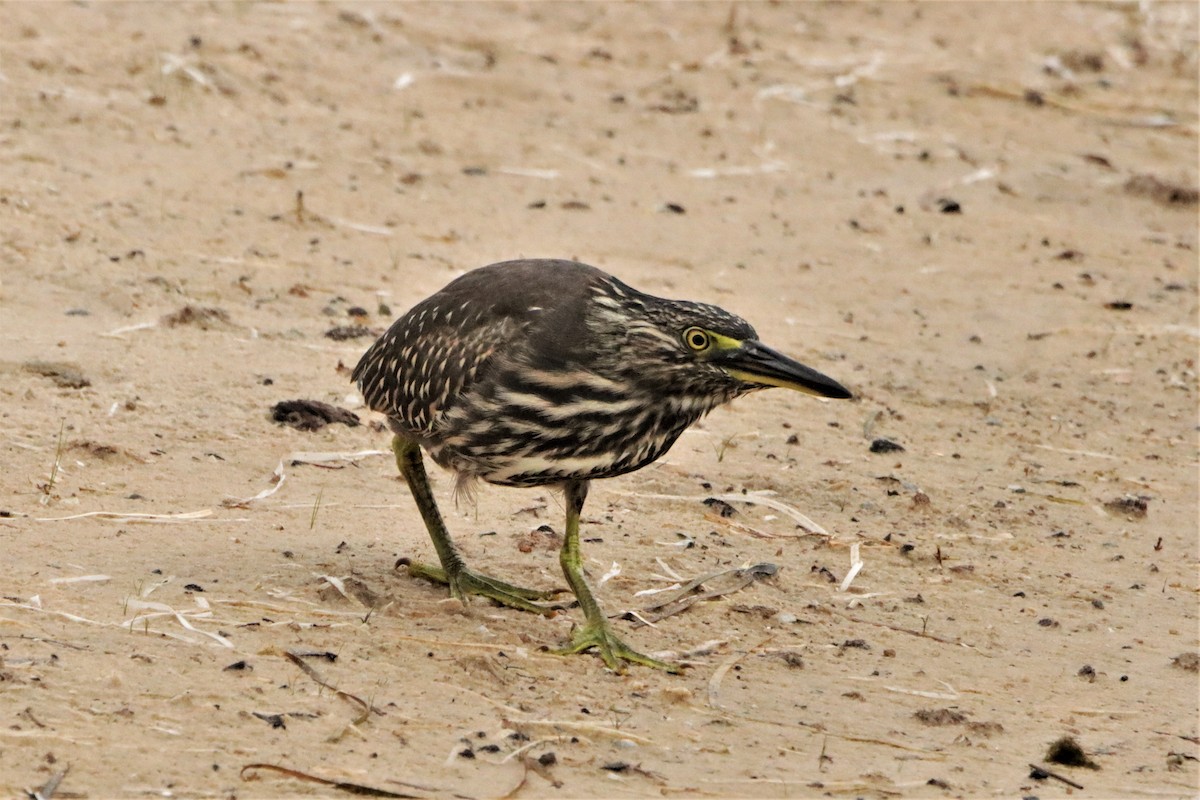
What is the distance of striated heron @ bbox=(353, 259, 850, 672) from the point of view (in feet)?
20.2

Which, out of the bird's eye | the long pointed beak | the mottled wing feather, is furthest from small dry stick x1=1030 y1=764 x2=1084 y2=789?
the mottled wing feather

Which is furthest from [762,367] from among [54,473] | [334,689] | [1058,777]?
[54,473]

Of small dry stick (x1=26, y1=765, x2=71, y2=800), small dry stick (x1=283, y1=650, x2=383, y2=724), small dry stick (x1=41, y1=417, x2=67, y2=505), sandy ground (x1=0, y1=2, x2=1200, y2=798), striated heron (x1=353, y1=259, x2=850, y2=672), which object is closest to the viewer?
small dry stick (x1=26, y1=765, x2=71, y2=800)

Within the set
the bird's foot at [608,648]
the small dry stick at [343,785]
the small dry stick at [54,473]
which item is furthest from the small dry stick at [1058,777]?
the small dry stick at [54,473]

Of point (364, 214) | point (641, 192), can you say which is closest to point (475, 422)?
point (364, 214)

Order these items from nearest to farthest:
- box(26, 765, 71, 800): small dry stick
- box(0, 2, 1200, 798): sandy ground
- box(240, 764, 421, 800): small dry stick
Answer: box(26, 765, 71, 800): small dry stick, box(240, 764, 421, 800): small dry stick, box(0, 2, 1200, 798): sandy ground

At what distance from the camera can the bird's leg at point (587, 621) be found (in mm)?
6316

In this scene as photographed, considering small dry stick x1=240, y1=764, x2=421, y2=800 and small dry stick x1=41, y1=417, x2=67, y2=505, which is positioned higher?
small dry stick x1=240, y1=764, x2=421, y2=800

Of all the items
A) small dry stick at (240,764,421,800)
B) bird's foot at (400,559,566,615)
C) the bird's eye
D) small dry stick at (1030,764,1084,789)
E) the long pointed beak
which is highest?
the bird's eye

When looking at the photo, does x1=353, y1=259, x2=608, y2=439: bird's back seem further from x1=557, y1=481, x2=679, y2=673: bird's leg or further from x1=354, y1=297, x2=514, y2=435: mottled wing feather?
x1=557, y1=481, x2=679, y2=673: bird's leg

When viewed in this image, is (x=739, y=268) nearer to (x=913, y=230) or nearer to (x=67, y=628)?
(x=913, y=230)

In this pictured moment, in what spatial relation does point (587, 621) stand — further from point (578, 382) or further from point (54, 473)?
point (54, 473)

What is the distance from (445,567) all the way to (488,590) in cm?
21

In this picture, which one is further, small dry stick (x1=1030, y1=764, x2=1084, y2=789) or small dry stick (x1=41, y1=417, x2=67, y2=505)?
small dry stick (x1=41, y1=417, x2=67, y2=505)
